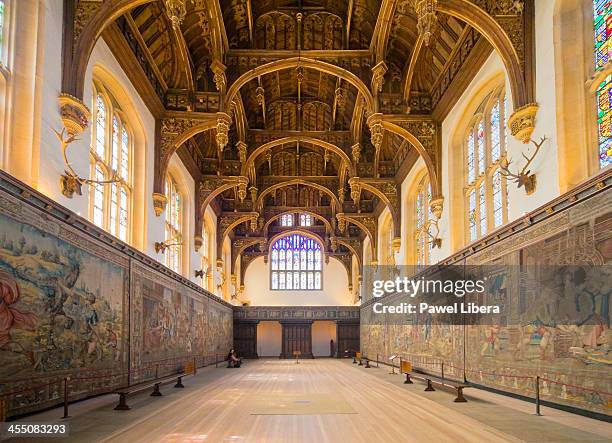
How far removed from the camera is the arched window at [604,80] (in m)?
10.7

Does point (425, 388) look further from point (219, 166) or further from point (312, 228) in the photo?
point (312, 228)

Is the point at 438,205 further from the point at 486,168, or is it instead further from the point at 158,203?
the point at 158,203

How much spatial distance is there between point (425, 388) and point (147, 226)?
9269 mm

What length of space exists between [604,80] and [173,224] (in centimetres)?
1725

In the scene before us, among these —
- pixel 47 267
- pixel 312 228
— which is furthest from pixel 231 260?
pixel 47 267

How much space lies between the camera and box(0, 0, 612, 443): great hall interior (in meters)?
9.86

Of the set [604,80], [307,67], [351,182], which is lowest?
[604,80]

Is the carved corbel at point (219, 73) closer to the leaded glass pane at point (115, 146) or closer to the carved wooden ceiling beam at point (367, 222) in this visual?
the leaded glass pane at point (115, 146)

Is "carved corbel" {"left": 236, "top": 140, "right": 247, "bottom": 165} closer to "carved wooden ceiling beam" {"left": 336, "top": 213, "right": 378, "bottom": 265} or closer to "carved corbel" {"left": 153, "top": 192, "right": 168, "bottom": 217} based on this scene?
"carved corbel" {"left": 153, "top": 192, "right": 168, "bottom": 217}

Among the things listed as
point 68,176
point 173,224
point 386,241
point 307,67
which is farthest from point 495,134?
point 386,241

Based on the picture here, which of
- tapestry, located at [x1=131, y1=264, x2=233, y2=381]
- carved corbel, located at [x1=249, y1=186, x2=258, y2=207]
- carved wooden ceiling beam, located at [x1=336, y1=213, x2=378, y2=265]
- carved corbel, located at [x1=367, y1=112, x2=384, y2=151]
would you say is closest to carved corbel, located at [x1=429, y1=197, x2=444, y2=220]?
carved corbel, located at [x1=367, y1=112, x2=384, y2=151]

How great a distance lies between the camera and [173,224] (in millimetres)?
24438

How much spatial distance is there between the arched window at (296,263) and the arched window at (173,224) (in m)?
19.1

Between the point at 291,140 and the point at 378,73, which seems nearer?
the point at 378,73
